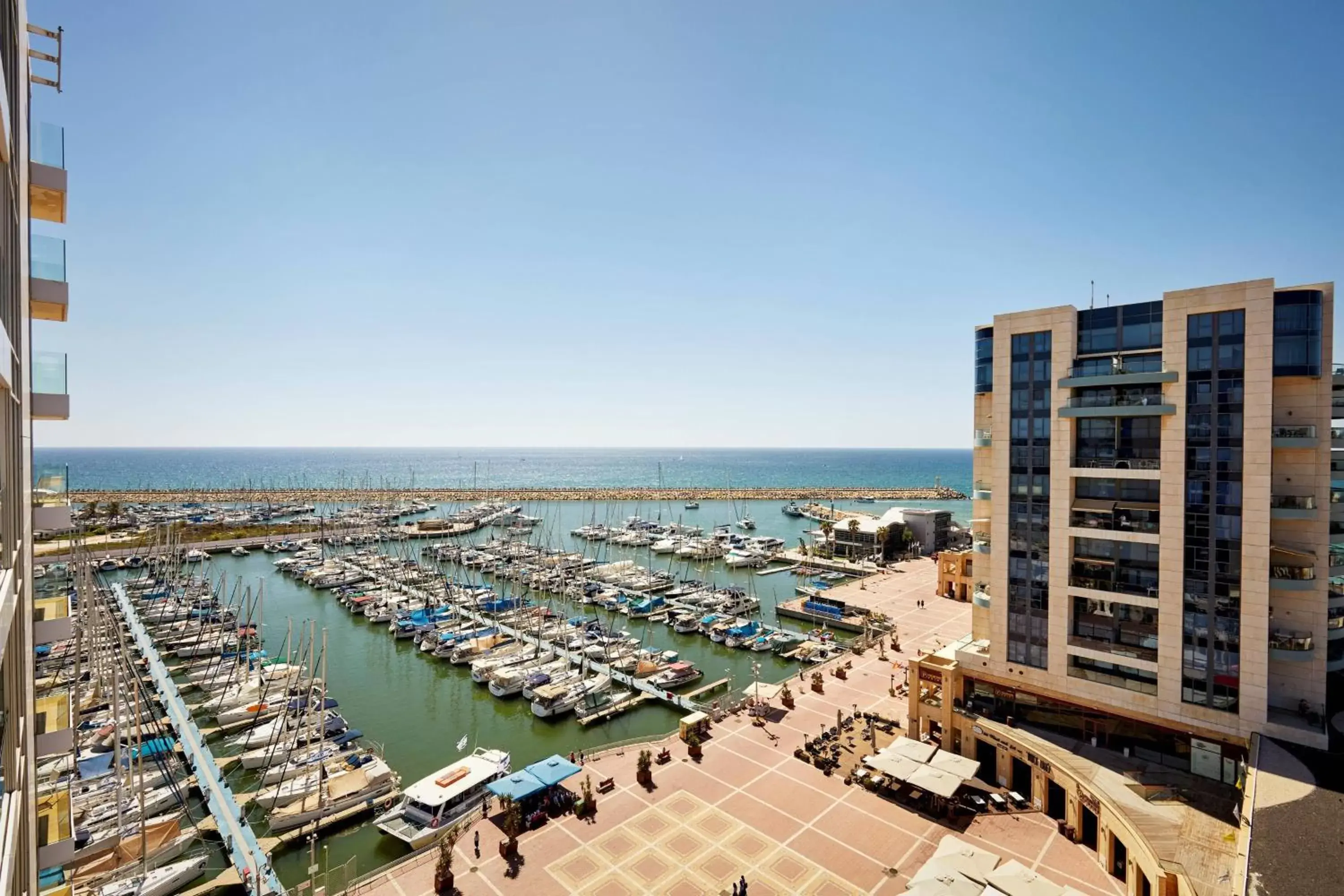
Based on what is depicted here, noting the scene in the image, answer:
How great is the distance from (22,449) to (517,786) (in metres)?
26.3

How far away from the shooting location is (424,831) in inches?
1282

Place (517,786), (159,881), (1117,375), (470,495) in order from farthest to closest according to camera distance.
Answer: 1. (470,495)
2. (517,786)
3. (1117,375)
4. (159,881)

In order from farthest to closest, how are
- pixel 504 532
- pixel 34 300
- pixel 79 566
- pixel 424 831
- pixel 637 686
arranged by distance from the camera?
pixel 504 532 → pixel 637 686 → pixel 79 566 → pixel 424 831 → pixel 34 300

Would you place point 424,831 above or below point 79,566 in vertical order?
below

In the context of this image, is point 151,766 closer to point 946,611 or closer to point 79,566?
point 79,566

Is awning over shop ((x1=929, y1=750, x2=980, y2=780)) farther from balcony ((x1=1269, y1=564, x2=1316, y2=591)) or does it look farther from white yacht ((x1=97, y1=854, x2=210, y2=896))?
white yacht ((x1=97, y1=854, x2=210, y2=896))

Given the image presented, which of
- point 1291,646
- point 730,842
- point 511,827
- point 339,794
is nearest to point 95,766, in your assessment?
point 339,794

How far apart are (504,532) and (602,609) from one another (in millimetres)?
52450

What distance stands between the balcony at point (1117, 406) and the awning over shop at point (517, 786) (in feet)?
102

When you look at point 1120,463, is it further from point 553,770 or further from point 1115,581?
point 553,770

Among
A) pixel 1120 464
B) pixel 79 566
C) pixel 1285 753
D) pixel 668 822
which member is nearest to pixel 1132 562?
pixel 1120 464

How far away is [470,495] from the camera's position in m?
185

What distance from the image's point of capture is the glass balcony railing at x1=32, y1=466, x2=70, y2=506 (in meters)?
15.1

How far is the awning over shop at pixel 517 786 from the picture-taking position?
31.6 m
